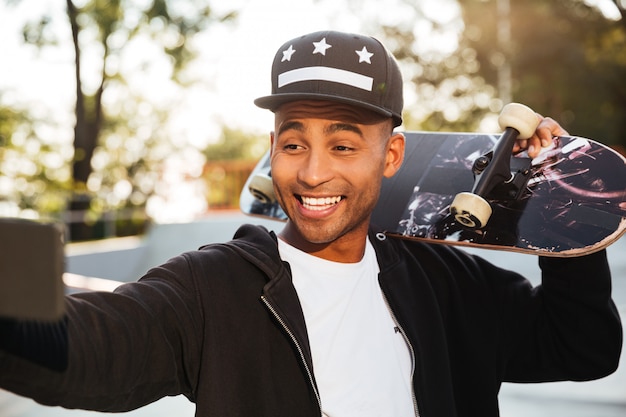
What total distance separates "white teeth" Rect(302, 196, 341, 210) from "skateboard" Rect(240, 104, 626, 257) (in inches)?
18.5

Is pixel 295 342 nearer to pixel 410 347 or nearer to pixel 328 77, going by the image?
pixel 410 347

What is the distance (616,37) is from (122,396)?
Answer: 24286 mm

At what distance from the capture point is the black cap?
1.82 m

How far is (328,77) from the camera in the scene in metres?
1.82

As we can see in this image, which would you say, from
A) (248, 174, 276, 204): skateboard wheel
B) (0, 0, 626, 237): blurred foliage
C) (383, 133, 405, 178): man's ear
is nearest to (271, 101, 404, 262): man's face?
(383, 133, 405, 178): man's ear

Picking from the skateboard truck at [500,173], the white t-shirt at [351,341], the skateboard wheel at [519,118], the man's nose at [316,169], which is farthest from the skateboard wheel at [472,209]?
the man's nose at [316,169]

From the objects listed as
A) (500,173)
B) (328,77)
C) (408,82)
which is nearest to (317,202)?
(328,77)

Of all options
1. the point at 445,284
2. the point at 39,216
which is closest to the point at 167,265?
the point at 445,284

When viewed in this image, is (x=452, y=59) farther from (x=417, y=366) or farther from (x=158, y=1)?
(x=417, y=366)

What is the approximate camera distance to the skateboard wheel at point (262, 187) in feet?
8.50

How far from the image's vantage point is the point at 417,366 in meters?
1.87

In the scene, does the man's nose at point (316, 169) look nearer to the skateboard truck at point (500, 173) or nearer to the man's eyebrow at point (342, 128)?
the man's eyebrow at point (342, 128)

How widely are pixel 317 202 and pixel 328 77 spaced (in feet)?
1.07

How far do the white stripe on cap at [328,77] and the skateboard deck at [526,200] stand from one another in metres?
0.61
